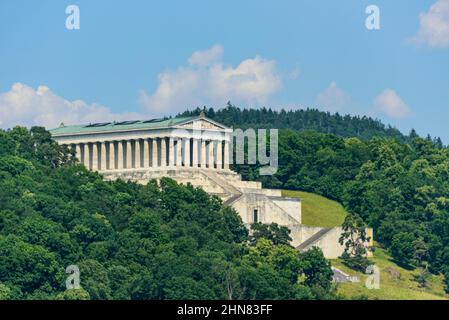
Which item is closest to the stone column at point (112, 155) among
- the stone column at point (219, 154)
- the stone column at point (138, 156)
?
the stone column at point (138, 156)

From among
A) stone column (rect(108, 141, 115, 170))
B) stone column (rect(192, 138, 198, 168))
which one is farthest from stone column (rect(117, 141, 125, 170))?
stone column (rect(192, 138, 198, 168))

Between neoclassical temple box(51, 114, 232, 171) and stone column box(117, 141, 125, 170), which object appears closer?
neoclassical temple box(51, 114, 232, 171)

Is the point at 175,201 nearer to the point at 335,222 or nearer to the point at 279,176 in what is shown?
the point at 335,222

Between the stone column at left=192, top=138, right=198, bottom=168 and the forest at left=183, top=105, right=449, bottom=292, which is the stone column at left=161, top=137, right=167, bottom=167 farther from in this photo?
the forest at left=183, top=105, right=449, bottom=292

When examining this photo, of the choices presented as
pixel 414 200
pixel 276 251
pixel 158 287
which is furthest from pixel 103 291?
pixel 414 200

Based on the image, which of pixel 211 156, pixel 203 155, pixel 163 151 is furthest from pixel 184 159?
pixel 211 156

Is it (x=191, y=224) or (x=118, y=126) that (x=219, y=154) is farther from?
(x=191, y=224)

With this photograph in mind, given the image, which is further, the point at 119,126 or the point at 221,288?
the point at 119,126
